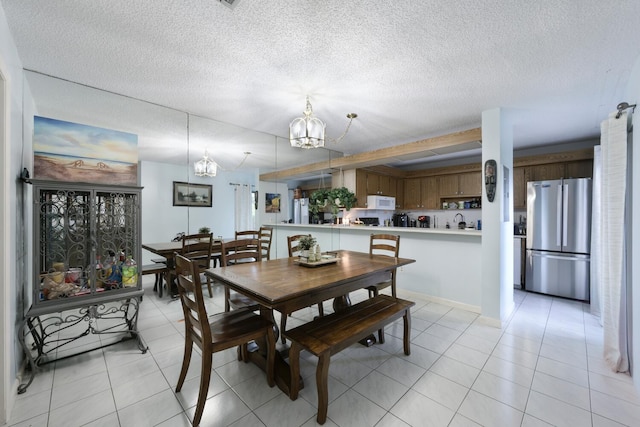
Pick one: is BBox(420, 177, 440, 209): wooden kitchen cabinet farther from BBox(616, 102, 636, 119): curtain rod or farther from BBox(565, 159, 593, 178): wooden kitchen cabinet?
BBox(616, 102, 636, 119): curtain rod

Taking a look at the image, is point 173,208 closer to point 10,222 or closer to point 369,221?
point 10,222

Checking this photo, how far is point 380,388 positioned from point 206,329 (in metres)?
1.29

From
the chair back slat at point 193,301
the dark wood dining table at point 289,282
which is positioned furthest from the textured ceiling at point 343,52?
the dark wood dining table at point 289,282

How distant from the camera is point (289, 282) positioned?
1.89 m

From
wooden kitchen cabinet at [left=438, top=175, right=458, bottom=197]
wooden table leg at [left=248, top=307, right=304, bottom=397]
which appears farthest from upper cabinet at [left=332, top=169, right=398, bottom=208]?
wooden table leg at [left=248, top=307, right=304, bottom=397]

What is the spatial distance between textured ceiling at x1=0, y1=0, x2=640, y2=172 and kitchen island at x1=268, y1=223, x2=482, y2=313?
1622 mm

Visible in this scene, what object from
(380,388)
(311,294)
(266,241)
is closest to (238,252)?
(266,241)

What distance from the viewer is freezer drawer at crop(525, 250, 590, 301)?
367cm

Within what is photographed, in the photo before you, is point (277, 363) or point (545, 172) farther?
point (545, 172)

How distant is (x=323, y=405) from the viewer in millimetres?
1536

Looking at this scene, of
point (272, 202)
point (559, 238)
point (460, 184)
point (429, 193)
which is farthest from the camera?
point (429, 193)

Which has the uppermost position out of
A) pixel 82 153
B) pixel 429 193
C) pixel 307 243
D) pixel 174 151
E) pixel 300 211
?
pixel 174 151

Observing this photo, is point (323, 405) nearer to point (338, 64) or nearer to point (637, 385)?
point (637, 385)

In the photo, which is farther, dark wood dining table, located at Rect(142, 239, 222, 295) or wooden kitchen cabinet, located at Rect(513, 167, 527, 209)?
wooden kitchen cabinet, located at Rect(513, 167, 527, 209)
